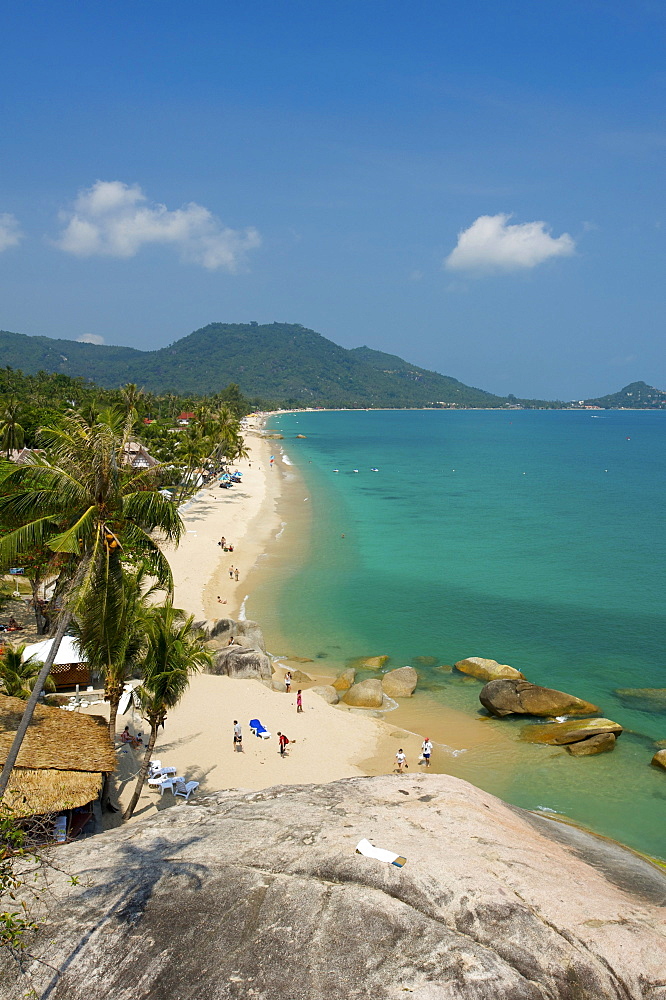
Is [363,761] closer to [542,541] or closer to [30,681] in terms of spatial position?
[30,681]

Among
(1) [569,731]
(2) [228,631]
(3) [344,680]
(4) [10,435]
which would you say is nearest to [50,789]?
(3) [344,680]

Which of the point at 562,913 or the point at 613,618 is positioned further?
the point at 613,618

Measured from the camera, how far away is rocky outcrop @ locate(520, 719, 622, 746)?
20969mm

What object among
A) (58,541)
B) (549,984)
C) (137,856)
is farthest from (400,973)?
(58,541)

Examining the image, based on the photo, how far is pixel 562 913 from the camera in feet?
28.8

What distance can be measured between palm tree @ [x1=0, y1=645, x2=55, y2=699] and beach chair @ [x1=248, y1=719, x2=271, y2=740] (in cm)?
650

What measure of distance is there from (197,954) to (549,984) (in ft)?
14.3

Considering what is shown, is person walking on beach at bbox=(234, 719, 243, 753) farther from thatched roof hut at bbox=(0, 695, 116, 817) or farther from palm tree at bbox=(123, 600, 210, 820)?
thatched roof hut at bbox=(0, 695, 116, 817)

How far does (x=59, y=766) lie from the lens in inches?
508

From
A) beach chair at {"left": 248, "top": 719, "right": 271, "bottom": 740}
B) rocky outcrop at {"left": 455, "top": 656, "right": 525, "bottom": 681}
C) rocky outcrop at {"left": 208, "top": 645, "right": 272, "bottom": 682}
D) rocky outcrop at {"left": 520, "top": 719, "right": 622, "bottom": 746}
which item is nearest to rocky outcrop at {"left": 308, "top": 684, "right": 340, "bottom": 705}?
rocky outcrop at {"left": 208, "top": 645, "right": 272, "bottom": 682}

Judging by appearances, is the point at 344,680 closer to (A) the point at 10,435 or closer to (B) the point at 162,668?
(B) the point at 162,668

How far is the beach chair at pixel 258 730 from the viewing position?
65.7 feet

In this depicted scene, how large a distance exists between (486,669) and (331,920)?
18814mm

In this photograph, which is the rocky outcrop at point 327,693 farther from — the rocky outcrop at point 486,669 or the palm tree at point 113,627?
the palm tree at point 113,627
